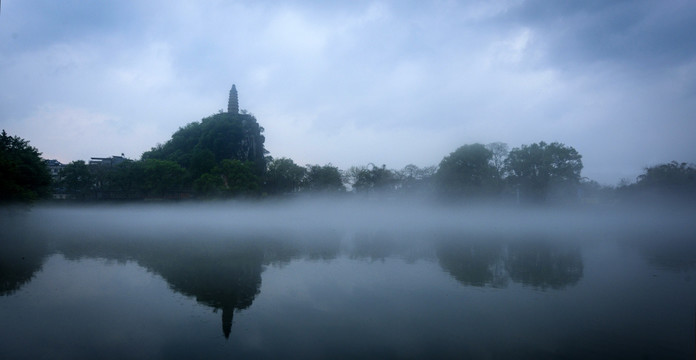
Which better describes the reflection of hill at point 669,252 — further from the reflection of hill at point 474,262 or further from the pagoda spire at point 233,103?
the pagoda spire at point 233,103

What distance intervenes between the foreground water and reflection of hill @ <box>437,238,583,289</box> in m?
0.11

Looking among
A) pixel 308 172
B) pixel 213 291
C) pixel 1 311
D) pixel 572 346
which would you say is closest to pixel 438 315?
pixel 572 346

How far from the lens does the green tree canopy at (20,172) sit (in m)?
→ 25.9

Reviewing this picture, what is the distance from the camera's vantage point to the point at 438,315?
9727 millimetres

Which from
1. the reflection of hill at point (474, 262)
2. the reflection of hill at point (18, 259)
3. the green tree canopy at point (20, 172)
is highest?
the green tree canopy at point (20, 172)

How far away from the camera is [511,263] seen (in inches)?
658

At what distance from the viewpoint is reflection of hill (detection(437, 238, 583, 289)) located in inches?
539

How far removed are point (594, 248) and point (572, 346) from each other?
663 inches

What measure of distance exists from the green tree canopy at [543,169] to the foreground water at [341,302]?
115 ft

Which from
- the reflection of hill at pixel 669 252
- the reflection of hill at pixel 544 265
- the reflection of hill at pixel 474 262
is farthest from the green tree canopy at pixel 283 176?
the reflection of hill at pixel 669 252

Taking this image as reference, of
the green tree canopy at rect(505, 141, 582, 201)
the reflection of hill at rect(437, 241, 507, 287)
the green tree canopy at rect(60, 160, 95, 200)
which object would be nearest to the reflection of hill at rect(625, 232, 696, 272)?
the reflection of hill at rect(437, 241, 507, 287)

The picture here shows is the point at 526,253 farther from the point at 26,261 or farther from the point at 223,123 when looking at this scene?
the point at 223,123

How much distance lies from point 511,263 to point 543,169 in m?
42.2

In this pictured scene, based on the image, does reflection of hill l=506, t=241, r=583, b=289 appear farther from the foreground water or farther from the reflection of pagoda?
the reflection of pagoda
